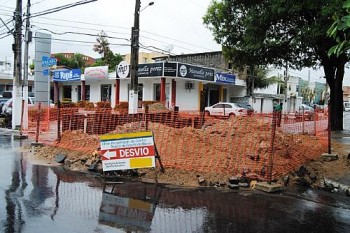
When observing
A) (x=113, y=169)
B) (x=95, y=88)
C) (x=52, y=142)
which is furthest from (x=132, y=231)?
(x=95, y=88)

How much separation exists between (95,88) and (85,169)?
28.9m

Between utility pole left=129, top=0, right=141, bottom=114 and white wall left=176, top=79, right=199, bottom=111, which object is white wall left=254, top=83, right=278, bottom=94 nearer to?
white wall left=176, top=79, right=199, bottom=111

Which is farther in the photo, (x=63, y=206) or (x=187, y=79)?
(x=187, y=79)

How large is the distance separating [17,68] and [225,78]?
2077 cm

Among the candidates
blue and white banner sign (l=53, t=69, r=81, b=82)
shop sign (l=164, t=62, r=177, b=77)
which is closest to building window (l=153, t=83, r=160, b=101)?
shop sign (l=164, t=62, r=177, b=77)

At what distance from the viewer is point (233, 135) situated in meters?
9.89

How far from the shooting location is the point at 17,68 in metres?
18.8

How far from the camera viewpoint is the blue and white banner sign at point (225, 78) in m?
34.0

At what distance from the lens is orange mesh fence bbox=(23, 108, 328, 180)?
9.01 meters

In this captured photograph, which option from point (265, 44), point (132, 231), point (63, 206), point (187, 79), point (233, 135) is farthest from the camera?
point (187, 79)

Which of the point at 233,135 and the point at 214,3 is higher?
the point at 214,3

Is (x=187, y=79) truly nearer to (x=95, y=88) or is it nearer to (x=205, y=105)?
(x=205, y=105)

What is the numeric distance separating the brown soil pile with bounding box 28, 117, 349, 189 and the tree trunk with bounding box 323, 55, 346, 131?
11.2 metres

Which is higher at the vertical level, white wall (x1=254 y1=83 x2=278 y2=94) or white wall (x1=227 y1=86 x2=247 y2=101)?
white wall (x1=254 y1=83 x2=278 y2=94)
